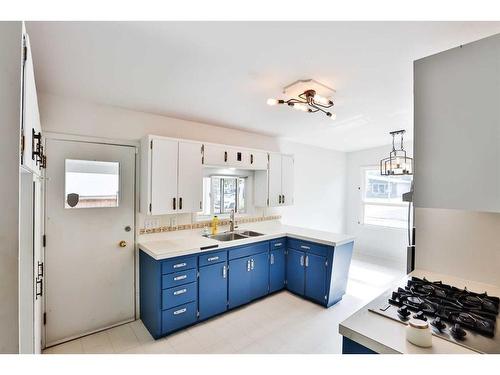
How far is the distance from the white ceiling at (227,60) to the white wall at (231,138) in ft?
0.45

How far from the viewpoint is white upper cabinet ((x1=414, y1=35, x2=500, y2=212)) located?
100cm

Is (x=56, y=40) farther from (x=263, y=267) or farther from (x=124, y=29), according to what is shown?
(x=263, y=267)

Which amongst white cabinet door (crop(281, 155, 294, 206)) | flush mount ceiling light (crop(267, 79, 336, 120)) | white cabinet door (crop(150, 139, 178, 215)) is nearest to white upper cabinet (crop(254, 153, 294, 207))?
white cabinet door (crop(281, 155, 294, 206))

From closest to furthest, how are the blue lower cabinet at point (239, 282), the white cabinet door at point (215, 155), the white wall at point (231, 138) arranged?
the white wall at point (231, 138)
the blue lower cabinet at point (239, 282)
the white cabinet door at point (215, 155)

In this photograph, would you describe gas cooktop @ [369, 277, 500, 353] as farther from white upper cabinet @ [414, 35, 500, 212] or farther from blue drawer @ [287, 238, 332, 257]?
blue drawer @ [287, 238, 332, 257]

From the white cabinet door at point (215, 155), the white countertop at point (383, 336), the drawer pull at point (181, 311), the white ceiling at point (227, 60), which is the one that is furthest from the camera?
the white cabinet door at point (215, 155)

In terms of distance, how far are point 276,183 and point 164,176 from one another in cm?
189

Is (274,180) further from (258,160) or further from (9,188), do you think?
(9,188)

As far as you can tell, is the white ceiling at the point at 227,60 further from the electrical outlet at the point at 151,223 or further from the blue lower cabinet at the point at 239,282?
the blue lower cabinet at the point at 239,282

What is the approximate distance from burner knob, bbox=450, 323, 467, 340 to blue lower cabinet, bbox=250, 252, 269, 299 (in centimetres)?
Answer: 230

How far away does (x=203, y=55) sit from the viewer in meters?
1.85

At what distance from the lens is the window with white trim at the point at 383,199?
17.0ft

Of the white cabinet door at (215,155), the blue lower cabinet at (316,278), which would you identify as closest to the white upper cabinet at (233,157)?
the white cabinet door at (215,155)

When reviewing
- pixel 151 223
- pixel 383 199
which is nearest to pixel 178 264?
pixel 151 223
